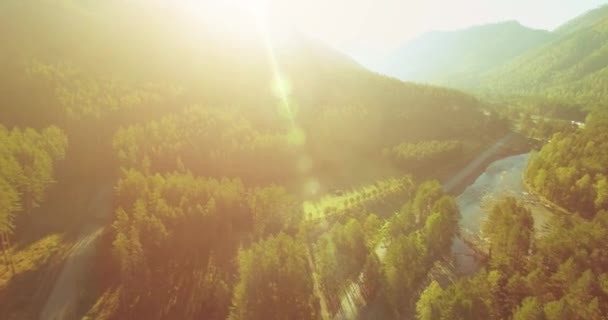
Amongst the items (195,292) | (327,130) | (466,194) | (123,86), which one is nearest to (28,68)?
(123,86)

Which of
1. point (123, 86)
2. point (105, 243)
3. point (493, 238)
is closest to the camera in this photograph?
point (493, 238)

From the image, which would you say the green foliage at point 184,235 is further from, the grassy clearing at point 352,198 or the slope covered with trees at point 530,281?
the slope covered with trees at point 530,281

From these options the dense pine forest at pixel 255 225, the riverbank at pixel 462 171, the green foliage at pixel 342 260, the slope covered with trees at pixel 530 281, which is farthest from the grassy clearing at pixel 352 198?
the slope covered with trees at pixel 530 281

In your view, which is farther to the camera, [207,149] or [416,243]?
[207,149]

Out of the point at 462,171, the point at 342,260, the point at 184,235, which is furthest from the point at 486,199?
the point at 184,235

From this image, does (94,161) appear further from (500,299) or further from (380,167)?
(500,299)

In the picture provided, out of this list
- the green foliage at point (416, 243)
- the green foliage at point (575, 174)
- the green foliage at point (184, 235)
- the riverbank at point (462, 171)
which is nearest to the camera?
the green foliage at point (416, 243)

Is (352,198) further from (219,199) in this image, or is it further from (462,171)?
(462,171)

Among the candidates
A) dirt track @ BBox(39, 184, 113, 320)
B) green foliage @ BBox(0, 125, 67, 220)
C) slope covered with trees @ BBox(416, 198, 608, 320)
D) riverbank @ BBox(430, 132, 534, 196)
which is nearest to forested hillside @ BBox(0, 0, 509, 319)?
green foliage @ BBox(0, 125, 67, 220)
